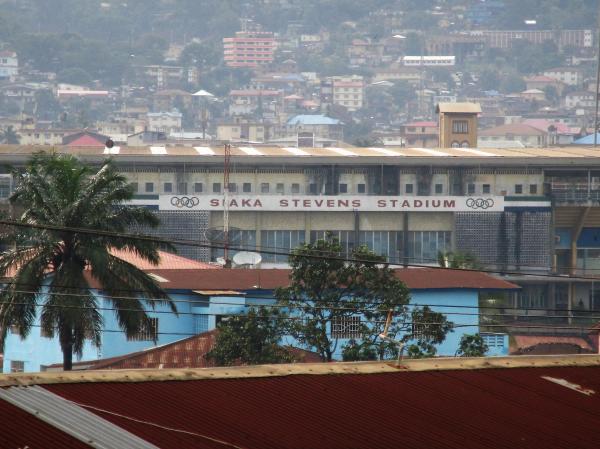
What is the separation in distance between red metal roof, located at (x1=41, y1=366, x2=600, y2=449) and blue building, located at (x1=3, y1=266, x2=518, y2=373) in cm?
2166

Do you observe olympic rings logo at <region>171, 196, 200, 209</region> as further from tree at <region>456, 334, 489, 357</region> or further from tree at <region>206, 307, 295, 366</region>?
tree at <region>456, 334, 489, 357</region>

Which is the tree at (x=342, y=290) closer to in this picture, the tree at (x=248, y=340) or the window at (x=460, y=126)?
the tree at (x=248, y=340)

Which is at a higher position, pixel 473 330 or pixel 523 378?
pixel 523 378

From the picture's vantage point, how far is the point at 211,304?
49.8 metres

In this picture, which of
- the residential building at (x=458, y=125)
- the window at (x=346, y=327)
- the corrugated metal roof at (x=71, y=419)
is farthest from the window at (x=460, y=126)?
the corrugated metal roof at (x=71, y=419)

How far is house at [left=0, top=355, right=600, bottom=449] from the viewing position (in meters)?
19.2

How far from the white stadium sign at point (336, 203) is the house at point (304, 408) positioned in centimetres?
6791

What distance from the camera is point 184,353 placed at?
43250mm

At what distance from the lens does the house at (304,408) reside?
62.9 ft

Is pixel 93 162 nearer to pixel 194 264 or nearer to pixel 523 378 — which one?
pixel 194 264

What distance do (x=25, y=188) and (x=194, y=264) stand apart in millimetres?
25815

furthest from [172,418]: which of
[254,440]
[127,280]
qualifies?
[127,280]

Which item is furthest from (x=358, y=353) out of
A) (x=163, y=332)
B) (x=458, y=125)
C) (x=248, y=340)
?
(x=458, y=125)

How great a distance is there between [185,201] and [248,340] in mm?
51980
